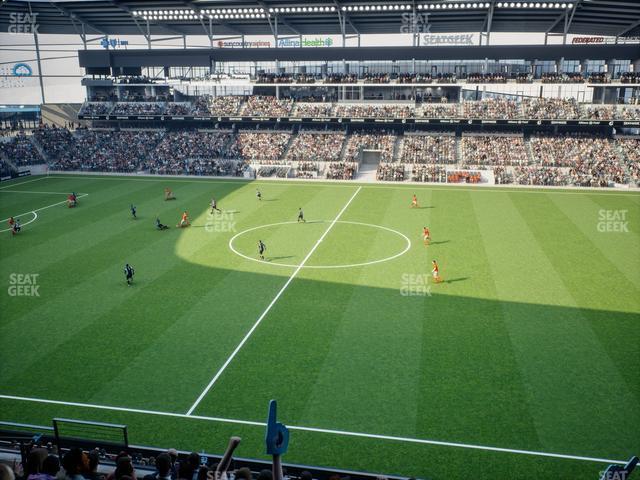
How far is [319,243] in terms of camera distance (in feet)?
104

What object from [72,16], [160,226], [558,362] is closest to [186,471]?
[558,362]

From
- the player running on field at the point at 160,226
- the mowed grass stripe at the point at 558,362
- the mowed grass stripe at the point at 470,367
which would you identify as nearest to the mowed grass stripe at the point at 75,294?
the player running on field at the point at 160,226

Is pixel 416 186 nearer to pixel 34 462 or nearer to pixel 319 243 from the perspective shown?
pixel 319 243

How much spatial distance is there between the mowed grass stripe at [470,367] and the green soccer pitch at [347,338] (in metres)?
0.07

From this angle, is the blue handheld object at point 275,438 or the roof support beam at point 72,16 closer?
the blue handheld object at point 275,438

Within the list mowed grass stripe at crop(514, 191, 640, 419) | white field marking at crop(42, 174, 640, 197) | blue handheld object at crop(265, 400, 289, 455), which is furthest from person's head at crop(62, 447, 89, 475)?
white field marking at crop(42, 174, 640, 197)

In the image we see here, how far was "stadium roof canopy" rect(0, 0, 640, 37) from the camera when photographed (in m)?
57.8

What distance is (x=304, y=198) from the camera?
151ft

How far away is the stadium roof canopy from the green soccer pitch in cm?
3219

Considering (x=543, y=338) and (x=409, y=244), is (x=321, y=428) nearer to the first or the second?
(x=543, y=338)

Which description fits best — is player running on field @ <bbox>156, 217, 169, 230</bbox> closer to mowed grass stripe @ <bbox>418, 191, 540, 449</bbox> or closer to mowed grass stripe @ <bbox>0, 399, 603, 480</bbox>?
mowed grass stripe @ <bbox>418, 191, 540, 449</bbox>

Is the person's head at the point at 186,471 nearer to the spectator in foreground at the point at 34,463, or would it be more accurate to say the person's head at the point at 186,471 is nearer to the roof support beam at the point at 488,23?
the spectator in foreground at the point at 34,463

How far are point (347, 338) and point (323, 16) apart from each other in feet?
182

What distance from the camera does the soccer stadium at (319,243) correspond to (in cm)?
1414
